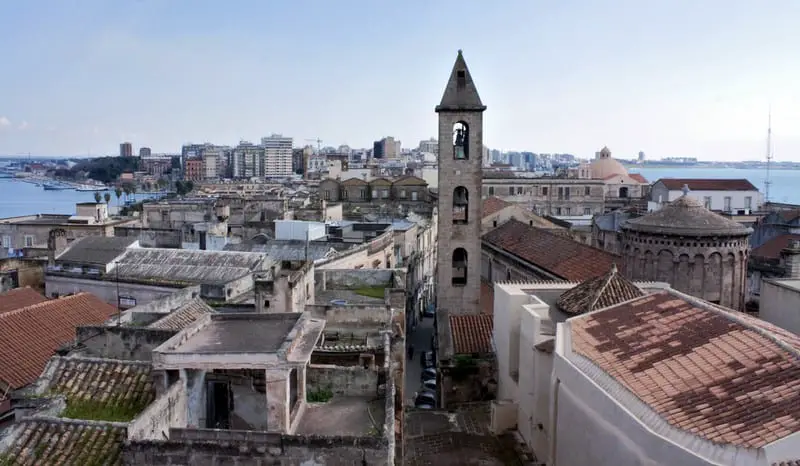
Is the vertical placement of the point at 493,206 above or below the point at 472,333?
above

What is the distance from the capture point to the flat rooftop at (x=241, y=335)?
39.3 ft

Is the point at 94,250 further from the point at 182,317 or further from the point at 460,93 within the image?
the point at 460,93

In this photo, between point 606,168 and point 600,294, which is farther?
point 606,168

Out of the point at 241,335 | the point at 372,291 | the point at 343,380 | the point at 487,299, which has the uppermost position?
the point at 241,335

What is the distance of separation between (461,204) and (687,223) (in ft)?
34.0

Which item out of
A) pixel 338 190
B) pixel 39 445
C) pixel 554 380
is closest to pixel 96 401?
pixel 39 445

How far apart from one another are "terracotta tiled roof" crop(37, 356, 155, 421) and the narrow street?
52.7 ft

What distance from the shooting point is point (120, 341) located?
1522cm

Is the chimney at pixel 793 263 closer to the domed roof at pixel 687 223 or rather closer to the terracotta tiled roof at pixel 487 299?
the domed roof at pixel 687 223

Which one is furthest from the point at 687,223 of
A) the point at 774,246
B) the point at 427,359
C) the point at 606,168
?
the point at 606,168

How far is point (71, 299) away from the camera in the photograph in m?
23.6

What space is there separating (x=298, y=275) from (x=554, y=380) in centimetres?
837

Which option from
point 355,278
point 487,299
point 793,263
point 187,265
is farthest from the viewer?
point 487,299

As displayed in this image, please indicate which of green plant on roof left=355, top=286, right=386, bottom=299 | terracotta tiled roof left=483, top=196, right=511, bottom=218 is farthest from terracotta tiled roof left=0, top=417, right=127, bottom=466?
terracotta tiled roof left=483, top=196, right=511, bottom=218
